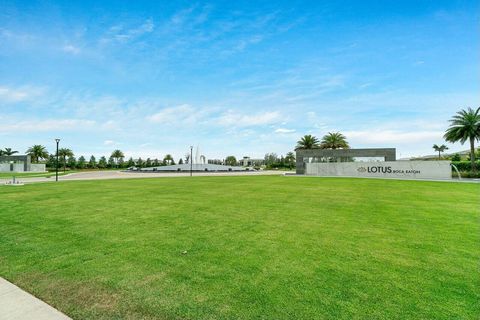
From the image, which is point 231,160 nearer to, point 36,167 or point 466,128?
point 36,167

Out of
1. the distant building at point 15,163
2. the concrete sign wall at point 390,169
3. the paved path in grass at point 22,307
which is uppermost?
the distant building at point 15,163

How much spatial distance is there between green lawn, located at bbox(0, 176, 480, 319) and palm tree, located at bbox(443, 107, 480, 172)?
135ft

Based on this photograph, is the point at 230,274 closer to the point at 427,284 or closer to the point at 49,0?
the point at 427,284

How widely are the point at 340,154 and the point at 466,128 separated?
1875 centimetres

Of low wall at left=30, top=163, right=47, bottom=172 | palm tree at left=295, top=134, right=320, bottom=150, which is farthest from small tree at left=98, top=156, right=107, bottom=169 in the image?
palm tree at left=295, top=134, right=320, bottom=150

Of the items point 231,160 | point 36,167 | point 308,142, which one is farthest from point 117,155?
point 308,142

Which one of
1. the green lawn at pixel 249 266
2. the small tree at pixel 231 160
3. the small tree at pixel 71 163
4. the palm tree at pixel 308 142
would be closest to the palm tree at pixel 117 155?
the small tree at pixel 71 163

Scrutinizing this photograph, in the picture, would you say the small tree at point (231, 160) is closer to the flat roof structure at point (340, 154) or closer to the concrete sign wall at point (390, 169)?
the flat roof structure at point (340, 154)

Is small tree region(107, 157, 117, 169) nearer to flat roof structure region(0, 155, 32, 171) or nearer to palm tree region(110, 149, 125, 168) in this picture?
palm tree region(110, 149, 125, 168)

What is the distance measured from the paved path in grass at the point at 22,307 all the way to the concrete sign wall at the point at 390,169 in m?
41.4

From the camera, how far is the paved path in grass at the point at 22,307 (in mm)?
3098

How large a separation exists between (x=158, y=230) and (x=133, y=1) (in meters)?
11.8

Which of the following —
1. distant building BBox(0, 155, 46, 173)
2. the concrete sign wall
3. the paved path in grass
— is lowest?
the paved path in grass

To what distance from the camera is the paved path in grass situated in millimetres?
3098
